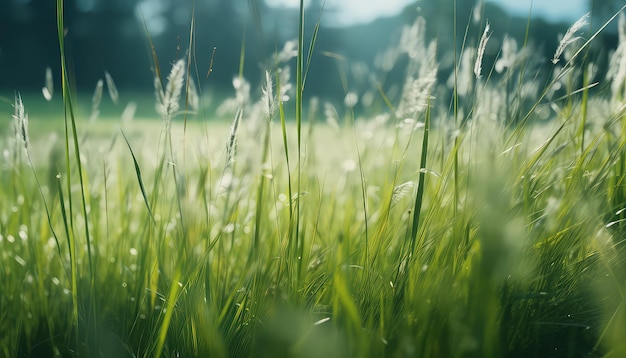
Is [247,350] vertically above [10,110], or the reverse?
[10,110]

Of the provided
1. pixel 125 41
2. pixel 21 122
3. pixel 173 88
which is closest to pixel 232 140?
pixel 173 88

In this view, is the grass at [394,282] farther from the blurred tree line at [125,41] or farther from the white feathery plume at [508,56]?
the blurred tree line at [125,41]

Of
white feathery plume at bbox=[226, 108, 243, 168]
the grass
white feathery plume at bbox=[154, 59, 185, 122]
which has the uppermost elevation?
white feathery plume at bbox=[154, 59, 185, 122]

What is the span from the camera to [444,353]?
0.75 meters

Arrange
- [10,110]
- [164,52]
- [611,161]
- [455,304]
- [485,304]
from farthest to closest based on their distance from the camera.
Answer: [164,52] < [10,110] < [611,161] < [455,304] < [485,304]

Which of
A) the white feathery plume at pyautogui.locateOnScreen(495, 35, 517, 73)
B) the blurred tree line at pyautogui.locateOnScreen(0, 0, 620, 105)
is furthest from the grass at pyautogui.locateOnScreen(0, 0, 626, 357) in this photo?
the blurred tree line at pyautogui.locateOnScreen(0, 0, 620, 105)

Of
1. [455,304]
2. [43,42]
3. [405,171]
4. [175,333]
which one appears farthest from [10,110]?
[43,42]

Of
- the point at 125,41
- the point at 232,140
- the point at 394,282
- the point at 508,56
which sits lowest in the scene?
the point at 394,282

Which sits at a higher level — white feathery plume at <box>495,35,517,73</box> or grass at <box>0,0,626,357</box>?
white feathery plume at <box>495,35,517,73</box>

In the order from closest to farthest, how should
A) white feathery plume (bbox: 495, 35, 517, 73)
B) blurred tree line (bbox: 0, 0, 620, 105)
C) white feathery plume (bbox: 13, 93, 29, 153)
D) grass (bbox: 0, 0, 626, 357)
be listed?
1. grass (bbox: 0, 0, 626, 357)
2. white feathery plume (bbox: 13, 93, 29, 153)
3. white feathery plume (bbox: 495, 35, 517, 73)
4. blurred tree line (bbox: 0, 0, 620, 105)

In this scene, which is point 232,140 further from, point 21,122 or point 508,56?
point 508,56

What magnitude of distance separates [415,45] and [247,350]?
3.09 ft

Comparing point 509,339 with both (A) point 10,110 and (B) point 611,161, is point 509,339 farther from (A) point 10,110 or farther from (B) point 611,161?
(A) point 10,110

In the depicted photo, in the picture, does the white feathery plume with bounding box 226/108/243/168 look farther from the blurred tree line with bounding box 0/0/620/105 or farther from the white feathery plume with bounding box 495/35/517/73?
the blurred tree line with bounding box 0/0/620/105
